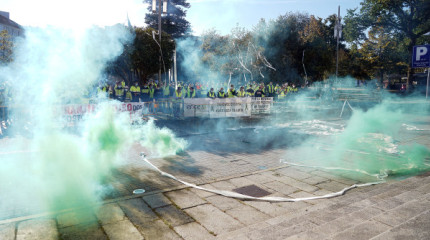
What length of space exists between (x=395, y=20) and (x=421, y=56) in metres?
28.2

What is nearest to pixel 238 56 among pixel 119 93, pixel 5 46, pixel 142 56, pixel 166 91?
pixel 142 56

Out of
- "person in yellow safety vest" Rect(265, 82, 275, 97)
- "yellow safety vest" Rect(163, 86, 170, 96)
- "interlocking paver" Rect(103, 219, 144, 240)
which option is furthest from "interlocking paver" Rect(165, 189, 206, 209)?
"person in yellow safety vest" Rect(265, 82, 275, 97)

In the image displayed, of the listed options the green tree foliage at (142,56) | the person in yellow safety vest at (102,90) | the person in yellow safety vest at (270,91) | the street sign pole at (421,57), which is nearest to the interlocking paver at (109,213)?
the person in yellow safety vest at (102,90)

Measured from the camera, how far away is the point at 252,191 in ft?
17.8

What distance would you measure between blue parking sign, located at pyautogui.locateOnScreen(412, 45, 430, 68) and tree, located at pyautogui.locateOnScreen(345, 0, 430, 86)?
83.5ft

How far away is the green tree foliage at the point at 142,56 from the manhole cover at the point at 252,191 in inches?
561

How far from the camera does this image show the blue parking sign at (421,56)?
13516 mm

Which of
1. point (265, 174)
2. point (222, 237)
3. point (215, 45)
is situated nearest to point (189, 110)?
point (265, 174)

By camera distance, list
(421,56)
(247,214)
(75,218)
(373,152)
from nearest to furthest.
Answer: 1. (75,218)
2. (247,214)
3. (373,152)
4. (421,56)

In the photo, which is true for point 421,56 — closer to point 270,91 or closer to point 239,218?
point 270,91

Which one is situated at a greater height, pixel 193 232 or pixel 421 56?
pixel 421 56

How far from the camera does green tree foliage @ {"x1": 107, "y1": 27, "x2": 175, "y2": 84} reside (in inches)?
727

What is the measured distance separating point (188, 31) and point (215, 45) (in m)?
11.2

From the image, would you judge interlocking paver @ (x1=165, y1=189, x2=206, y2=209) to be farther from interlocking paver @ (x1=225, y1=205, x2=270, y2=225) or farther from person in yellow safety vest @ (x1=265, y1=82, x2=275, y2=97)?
person in yellow safety vest @ (x1=265, y1=82, x2=275, y2=97)
